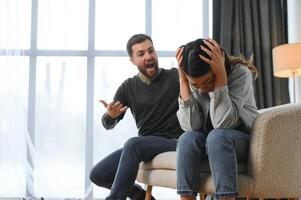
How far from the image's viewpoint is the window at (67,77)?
340cm

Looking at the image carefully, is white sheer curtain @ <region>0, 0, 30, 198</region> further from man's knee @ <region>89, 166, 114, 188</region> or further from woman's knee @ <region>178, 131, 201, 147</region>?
woman's knee @ <region>178, 131, 201, 147</region>

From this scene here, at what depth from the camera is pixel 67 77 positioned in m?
3.53

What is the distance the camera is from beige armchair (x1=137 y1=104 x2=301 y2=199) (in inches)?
53.4

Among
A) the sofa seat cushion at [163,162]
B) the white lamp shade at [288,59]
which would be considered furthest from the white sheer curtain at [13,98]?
the white lamp shade at [288,59]

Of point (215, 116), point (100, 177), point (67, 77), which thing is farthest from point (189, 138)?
point (67, 77)

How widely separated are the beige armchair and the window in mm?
2087

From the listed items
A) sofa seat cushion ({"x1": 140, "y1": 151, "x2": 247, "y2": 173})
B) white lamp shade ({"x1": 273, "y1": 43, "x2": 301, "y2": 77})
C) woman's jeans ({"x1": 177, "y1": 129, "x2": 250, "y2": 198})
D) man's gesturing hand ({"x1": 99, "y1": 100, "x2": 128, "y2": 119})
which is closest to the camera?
woman's jeans ({"x1": 177, "y1": 129, "x2": 250, "y2": 198})

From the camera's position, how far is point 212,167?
4.32ft

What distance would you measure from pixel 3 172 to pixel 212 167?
255cm

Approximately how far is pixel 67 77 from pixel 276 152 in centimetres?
247

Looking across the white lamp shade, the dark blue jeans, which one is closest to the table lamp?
the white lamp shade

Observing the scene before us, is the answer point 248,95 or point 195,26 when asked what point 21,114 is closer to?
point 195,26

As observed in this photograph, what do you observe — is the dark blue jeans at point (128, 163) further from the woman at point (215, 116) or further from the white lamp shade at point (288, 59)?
the white lamp shade at point (288, 59)

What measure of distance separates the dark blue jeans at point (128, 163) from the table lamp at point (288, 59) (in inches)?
54.3
